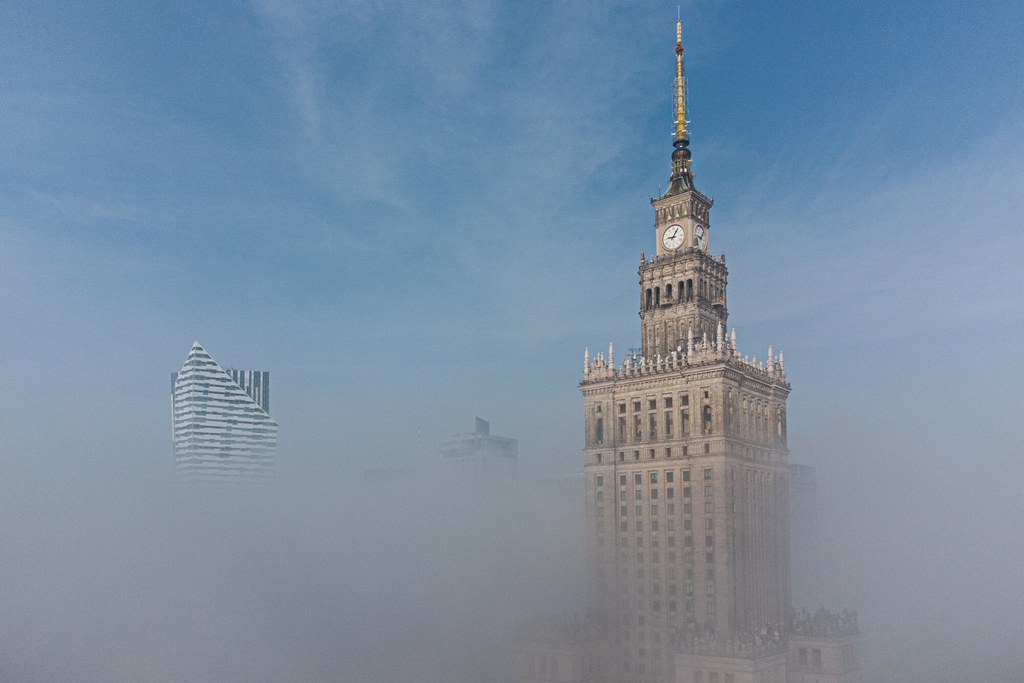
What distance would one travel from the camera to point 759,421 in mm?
163875

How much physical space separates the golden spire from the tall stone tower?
22 cm

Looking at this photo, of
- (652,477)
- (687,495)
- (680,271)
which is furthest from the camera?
(680,271)

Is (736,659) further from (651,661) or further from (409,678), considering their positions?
(409,678)

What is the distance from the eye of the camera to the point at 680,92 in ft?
566

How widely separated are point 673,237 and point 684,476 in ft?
155

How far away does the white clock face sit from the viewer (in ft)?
548

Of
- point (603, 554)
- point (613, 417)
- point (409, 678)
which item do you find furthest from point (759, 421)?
point (409, 678)

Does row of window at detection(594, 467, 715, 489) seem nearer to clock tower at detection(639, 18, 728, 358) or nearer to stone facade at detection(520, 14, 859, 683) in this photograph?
stone facade at detection(520, 14, 859, 683)

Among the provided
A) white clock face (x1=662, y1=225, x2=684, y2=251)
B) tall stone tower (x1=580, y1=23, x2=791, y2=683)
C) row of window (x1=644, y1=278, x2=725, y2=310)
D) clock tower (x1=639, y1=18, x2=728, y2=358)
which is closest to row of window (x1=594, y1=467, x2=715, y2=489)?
tall stone tower (x1=580, y1=23, x2=791, y2=683)

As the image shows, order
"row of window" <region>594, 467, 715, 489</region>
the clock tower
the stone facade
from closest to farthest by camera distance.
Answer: the stone facade
"row of window" <region>594, 467, 715, 489</region>
the clock tower

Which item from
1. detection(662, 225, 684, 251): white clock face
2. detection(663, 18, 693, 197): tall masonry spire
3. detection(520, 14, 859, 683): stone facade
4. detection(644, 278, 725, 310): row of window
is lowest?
detection(520, 14, 859, 683): stone facade

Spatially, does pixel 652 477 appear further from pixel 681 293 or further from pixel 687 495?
pixel 681 293

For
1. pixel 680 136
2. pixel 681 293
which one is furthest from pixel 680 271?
pixel 680 136

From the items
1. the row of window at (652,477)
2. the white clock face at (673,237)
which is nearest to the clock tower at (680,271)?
the white clock face at (673,237)
